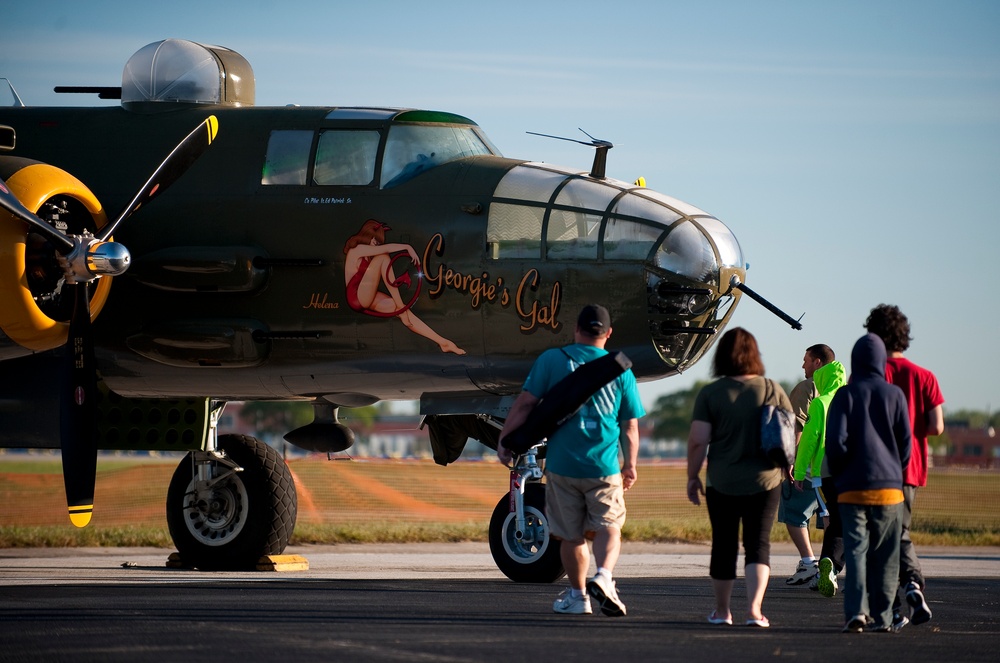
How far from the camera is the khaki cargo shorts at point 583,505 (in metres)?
9.07

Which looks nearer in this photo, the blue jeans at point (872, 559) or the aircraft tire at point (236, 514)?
the blue jeans at point (872, 559)

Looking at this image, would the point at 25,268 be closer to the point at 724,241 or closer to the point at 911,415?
the point at 724,241

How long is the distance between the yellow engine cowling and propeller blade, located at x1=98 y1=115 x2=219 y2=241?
42 centimetres

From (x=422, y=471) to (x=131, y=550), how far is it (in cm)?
3409

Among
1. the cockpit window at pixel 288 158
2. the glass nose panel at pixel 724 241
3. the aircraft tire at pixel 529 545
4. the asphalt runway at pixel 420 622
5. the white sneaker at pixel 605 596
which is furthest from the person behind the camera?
the cockpit window at pixel 288 158

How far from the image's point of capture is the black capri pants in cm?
870

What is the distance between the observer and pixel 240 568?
14523 mm

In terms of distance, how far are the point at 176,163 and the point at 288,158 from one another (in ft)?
3.37

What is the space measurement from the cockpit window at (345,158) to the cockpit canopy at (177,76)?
5.54 feet

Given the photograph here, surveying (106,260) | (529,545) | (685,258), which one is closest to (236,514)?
(529,545)

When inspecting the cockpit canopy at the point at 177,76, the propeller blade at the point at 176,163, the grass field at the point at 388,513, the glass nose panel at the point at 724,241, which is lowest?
the grass field at the point at 388,513

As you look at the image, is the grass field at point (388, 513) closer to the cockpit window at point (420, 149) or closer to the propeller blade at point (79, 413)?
the propeller blade at point (79, 413)

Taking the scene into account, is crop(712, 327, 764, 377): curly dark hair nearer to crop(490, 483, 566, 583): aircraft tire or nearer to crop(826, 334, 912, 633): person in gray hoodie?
crop(826, 334, 912, 633): person in gray hoodie

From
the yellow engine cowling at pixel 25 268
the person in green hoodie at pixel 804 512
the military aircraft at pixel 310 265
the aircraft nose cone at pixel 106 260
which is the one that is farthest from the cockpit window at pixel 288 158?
the person in green hoodie at pixel 804 512
